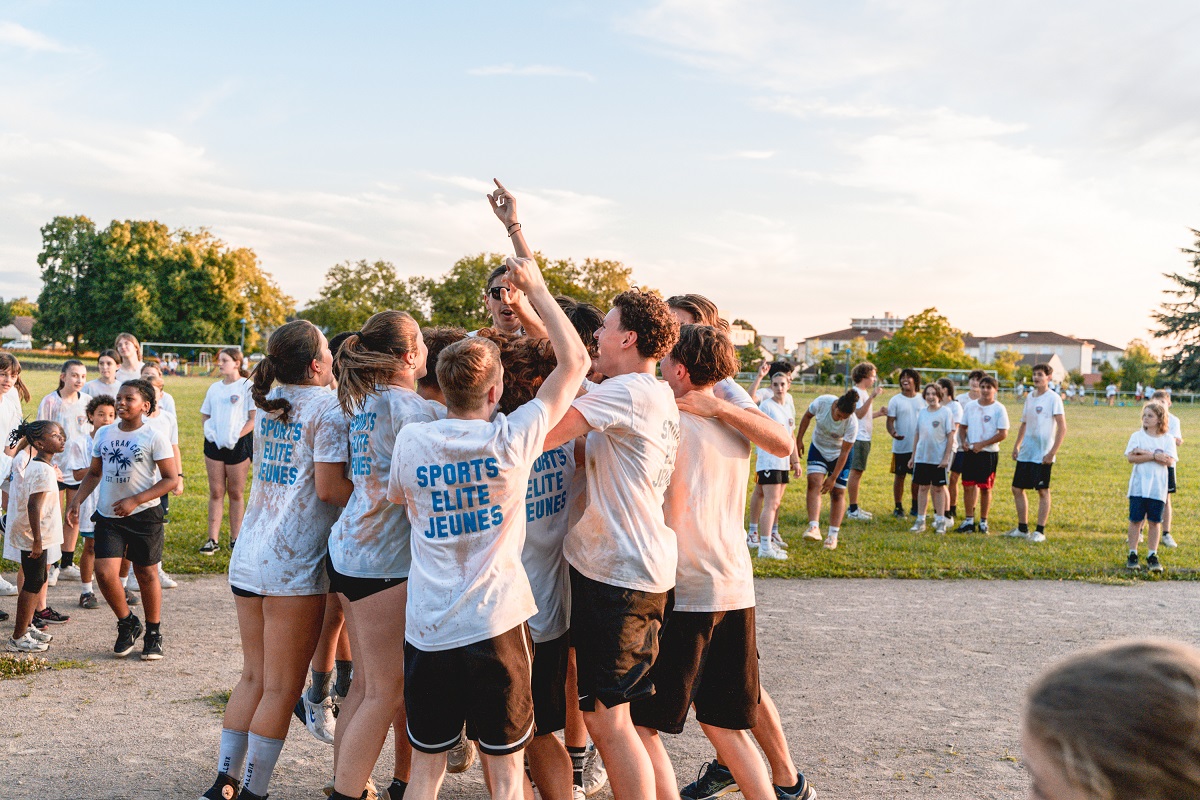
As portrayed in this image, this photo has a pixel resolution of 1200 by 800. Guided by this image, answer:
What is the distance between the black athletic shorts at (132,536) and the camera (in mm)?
5840

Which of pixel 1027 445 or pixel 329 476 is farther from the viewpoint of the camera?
pixel 1027 445

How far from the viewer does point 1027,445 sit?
11.8m

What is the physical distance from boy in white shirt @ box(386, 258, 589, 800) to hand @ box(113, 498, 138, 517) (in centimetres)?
333

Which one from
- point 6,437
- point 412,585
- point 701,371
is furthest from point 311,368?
point 6,437

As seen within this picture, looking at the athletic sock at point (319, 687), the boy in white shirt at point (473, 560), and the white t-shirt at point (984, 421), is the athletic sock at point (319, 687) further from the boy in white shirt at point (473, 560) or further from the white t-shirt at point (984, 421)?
the white t-shirt at point (984, 421)

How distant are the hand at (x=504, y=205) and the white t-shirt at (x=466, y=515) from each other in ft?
2.38

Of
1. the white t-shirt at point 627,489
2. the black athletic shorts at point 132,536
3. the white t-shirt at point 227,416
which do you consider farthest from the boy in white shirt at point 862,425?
the white t-shirt at point 627,489

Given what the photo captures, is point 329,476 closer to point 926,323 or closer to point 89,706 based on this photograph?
point 89,706

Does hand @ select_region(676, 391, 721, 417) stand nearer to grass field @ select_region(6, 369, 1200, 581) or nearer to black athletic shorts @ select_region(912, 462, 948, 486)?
grass field @ select_region(6, 369, 1200, 581)

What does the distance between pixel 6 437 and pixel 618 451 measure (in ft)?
22.9


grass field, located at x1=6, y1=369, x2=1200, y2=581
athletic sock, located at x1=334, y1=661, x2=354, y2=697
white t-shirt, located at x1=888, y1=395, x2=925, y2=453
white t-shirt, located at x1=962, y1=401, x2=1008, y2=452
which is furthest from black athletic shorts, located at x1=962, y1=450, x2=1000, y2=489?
athletic sock, located at x1=334, y1=661, x2=354, y2=697

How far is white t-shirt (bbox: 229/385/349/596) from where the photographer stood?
385cm

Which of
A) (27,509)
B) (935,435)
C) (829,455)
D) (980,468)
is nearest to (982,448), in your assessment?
(980,468)

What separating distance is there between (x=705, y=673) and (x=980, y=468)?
9.54 meters
